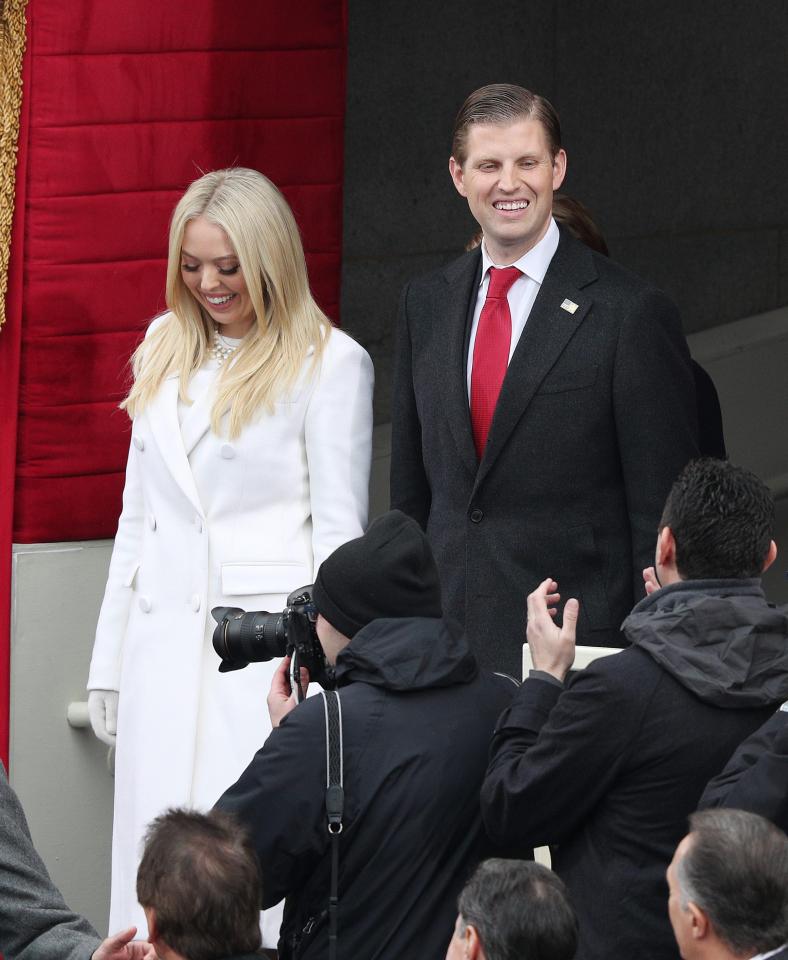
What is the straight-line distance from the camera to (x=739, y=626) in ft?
7.59

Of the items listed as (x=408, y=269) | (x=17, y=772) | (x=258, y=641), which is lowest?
(x=17, y=772)

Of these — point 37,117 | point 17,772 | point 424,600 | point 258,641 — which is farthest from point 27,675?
point 424,600

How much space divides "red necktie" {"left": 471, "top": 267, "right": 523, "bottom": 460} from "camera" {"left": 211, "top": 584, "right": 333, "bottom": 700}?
521 millimetres

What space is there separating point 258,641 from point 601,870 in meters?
0.62

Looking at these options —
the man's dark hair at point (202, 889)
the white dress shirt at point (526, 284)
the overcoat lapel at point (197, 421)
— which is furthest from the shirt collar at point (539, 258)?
the man's dark hair at point (202, 889)

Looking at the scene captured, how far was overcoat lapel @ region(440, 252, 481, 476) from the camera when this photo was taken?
10.1ft

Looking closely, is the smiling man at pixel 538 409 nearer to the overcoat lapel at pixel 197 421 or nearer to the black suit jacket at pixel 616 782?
the overcoat lapel at pixel 197 421

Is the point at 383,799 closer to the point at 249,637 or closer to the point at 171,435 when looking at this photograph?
the point at 249,637

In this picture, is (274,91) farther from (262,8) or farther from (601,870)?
(601,870)

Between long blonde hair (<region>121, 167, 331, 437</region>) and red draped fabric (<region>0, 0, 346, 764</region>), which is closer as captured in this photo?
long blonde hair (<region>121, 167, 331, 437</region>)

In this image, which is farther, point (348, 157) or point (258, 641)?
point (348, 157)

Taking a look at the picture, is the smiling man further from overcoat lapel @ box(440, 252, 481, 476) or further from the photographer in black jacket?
the photographer in black jacket

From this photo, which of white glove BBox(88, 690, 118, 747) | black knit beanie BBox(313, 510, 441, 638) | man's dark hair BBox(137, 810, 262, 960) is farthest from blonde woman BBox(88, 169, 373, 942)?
man's dark hair BBox(137, 810, 262, 960)

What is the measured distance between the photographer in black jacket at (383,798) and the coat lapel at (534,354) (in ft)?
2.11
